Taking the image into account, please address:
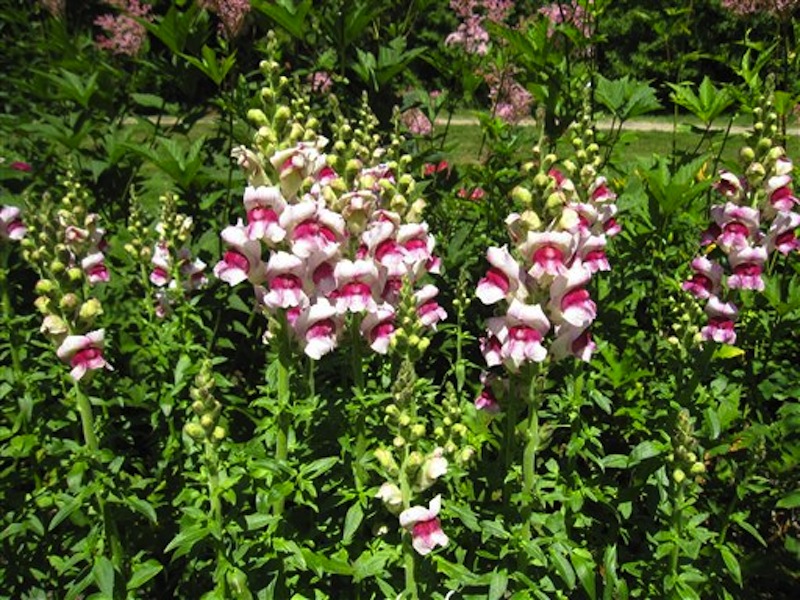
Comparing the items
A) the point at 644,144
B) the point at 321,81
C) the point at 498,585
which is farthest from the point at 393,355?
the point at 644,144

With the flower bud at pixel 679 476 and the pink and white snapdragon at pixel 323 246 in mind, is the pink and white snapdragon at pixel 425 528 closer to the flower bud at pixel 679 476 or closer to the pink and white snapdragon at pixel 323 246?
the pink and white snapdragon at pixel 323 246

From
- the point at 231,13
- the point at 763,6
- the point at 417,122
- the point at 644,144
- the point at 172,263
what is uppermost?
the point at 763,6

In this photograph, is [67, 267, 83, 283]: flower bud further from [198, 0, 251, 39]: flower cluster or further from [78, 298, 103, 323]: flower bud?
[198, 0, 251, 39]: flower cluster

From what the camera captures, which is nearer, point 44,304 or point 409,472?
point 409,472

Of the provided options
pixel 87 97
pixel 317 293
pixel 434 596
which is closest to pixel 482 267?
pixel 317 293

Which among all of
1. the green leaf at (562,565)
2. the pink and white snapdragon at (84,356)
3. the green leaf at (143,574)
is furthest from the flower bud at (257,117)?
the green leaf at (562,565)

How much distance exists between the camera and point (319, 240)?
2467 millimetres

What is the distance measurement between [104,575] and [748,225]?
2834mm

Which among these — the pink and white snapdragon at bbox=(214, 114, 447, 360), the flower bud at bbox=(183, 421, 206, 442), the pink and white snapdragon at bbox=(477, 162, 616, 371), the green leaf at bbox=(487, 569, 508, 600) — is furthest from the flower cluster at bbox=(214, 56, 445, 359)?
the green leaf at bbox=(487, 569, 508, 600)

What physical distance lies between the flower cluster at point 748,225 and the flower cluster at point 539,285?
0.94m

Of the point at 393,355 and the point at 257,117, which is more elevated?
the point at 257,117

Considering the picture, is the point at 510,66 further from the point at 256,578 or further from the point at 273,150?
the point at 256,578

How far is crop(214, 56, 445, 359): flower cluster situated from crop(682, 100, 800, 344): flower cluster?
129 cm

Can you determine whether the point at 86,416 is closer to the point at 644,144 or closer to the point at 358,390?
the point at 358,390
